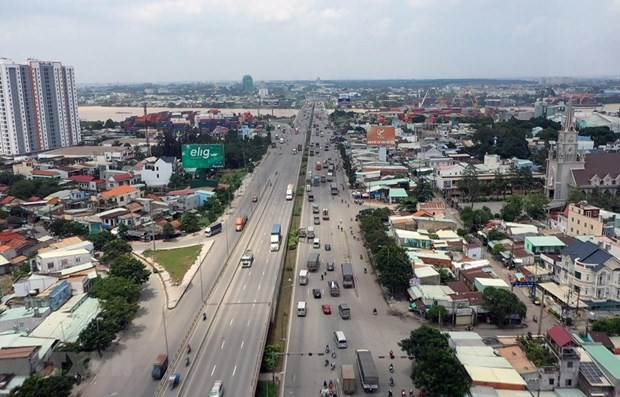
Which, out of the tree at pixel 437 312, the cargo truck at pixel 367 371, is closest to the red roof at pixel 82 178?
the tree at pixel 437 312

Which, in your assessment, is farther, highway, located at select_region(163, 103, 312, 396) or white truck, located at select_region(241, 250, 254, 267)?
white truck, located at select_region(241, 250, 254, 267)

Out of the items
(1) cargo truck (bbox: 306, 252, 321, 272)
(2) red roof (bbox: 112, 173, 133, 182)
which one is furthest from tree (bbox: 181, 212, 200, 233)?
(2) red roof (bbox: 112, 173, 133, 182)

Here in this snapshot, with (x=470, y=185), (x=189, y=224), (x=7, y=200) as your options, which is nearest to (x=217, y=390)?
(x=189, y=224)

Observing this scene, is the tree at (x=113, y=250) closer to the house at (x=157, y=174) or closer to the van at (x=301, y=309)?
the van at (x=301, y=309)

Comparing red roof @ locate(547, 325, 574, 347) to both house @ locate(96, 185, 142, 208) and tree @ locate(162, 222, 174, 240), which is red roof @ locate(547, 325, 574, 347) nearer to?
tree @ locate(162, 222, 174, 240)

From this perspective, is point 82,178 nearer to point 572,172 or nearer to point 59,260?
point 59,260
